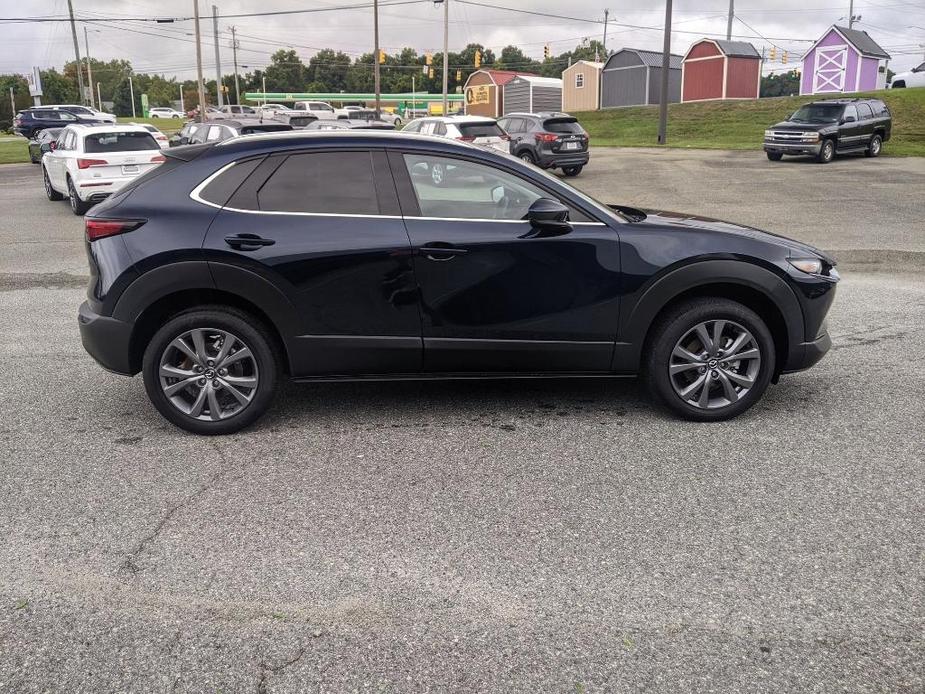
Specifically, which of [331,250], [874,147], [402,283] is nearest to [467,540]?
[402,283]

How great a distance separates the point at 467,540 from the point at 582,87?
6419cm

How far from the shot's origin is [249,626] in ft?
10.1

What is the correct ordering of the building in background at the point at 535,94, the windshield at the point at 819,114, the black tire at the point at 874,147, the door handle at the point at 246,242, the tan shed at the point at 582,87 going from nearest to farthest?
1. the door handle at the point at 246,242
2. the windshield at the point at 819,114
3. the black tire at the point at 874,147
4. the tan shed at the point at 582,87
5. the building in background at the point at 535,94

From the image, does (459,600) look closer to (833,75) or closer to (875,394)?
(875,394)

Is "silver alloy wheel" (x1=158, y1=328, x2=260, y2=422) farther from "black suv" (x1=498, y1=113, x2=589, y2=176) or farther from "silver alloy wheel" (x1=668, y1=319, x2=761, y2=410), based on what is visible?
"black suv" (x1=498, y1=113, x2=589, y2=176)

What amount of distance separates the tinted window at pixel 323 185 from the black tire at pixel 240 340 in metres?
0.69

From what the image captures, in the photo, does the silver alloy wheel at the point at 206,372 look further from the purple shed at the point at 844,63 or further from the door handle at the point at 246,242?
the purple shed at the point at 844,63

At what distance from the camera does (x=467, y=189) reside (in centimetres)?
498

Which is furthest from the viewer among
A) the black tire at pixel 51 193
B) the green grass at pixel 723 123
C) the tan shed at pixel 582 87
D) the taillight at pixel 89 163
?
the tan shed at pixel 582 87

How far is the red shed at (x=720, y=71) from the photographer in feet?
178

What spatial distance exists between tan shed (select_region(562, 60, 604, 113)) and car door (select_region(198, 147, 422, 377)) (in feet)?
196

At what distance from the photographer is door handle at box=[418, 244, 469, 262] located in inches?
190

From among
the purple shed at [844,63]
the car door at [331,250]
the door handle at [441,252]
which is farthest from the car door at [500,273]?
the purple shed at [844,63]

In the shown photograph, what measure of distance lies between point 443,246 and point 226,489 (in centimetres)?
178
